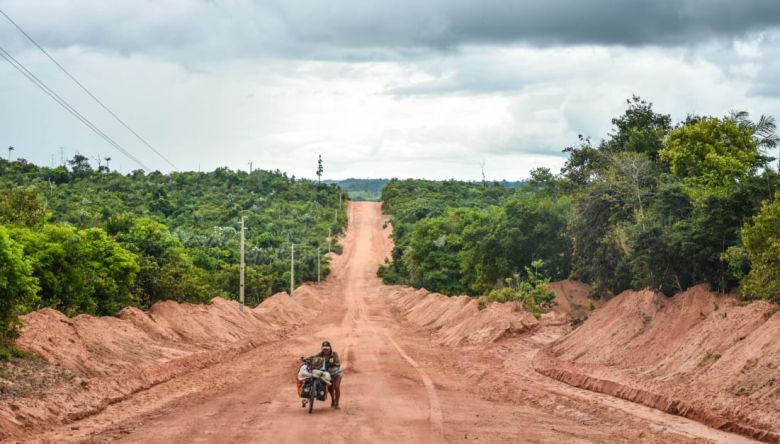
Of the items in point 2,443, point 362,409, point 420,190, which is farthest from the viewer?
point 420,190

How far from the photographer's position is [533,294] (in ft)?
170

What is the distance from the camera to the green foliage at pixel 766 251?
1045 inches

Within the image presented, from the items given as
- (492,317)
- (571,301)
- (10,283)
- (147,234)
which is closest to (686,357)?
(10,283)

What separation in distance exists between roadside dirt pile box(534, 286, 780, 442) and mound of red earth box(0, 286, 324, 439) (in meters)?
15.1

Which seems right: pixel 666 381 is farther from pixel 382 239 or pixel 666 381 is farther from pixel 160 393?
pixel 382 239

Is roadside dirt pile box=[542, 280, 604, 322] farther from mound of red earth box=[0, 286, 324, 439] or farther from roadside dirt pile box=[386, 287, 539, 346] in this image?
mound of red earth box=[0, 286, 324, 439]

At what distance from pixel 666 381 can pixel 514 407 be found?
5.80 metres

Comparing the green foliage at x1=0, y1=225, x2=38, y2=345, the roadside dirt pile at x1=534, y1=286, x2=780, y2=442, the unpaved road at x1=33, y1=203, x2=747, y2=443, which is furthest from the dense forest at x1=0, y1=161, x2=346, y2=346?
the roadside dirt pile at x1=534, y1=286, x2=780, y2=442

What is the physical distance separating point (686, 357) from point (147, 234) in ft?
100

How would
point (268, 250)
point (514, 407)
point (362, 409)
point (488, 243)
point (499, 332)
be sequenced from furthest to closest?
point (268, 250)
point (488, 243)
point (499, 332)
point (514, 407)
point (362, 409)

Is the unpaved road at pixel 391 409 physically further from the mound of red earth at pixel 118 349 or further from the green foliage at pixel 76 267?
the green foliage at pixel 76 267

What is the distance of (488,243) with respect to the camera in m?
60.6

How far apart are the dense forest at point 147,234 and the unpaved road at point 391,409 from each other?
22.1ft

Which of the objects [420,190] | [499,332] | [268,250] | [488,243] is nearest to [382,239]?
[420,190]
